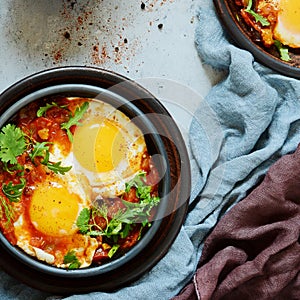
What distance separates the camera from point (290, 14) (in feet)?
7.97

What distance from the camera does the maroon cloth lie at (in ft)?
7.36

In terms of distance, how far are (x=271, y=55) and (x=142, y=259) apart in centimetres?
80

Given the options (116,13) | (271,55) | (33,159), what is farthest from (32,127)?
(271,55)

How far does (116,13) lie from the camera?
243cm

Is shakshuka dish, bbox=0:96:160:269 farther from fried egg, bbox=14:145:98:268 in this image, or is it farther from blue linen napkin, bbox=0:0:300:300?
blue linen napkin, bbox=0:0:300:300

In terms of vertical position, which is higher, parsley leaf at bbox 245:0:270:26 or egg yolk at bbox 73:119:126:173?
parsley leaf at bbox 245:0:270:26

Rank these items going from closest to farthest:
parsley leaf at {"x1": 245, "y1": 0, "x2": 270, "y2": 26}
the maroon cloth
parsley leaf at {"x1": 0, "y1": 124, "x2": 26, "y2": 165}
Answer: parsley leaf at {"x1": 0, "y1": 124, "x2": 26, "y2": 165}
the maroon cloth
parsley leaf at {"x1": 245, "y1": 0, "x2": 270, "y2": 26}

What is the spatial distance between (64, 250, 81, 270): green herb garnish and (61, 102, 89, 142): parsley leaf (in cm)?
35

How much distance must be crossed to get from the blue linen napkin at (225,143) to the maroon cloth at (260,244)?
0.18 feet

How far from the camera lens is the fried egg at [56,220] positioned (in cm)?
218

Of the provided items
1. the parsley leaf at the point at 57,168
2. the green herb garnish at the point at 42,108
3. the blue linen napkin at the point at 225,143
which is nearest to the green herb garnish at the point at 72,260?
the blue linen napkin at the point at 225,143

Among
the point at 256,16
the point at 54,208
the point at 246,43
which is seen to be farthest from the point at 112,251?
the point at 256,16

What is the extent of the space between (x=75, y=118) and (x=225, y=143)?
1.72 ft

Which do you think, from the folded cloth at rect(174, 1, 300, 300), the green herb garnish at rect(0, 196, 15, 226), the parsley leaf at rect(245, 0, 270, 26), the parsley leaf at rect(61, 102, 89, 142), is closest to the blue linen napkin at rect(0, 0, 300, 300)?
the folded cloth at rect(174, 1, 300, 300)
